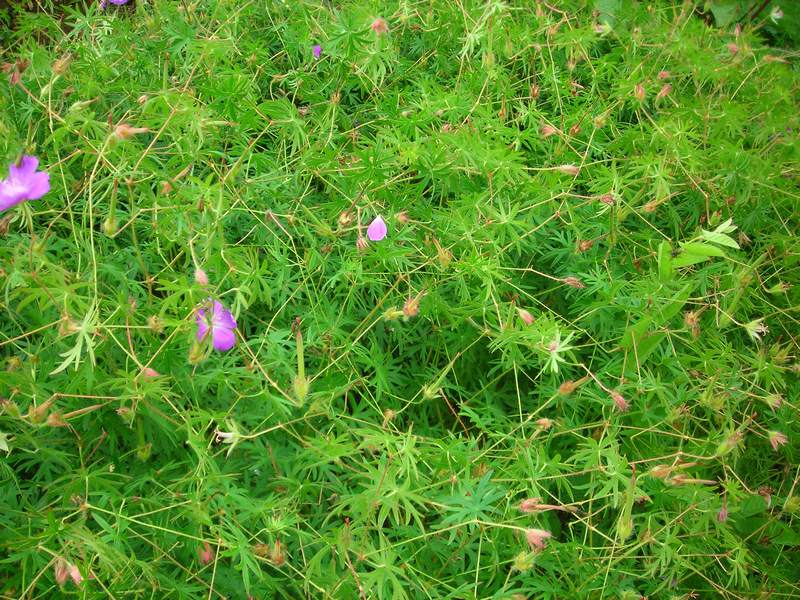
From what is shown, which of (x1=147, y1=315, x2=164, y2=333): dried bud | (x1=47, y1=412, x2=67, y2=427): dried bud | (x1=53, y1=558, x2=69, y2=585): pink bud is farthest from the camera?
(x1=147, y1=315, x2=164, y2=333): dried bud

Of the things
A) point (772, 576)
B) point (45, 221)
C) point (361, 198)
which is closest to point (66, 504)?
point (45, 221)

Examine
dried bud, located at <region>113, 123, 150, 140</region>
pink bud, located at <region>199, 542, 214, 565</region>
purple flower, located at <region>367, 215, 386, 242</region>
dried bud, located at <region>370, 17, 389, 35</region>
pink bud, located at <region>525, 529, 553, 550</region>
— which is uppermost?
dried bud, located at <region>370, 17, 389, 35</region>

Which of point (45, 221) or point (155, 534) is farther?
point (45, 221)

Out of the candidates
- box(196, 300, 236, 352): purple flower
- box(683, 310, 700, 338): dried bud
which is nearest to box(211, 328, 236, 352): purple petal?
box(196, 300, 236, 352): purple flower

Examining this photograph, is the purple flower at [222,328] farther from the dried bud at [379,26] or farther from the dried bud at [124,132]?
the dried bud at [379,26]

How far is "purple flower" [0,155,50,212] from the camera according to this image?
130 centimetres

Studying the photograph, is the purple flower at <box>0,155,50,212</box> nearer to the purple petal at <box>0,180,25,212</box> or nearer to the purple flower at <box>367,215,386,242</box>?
the purple petal at <box>0,180,25,212</box>

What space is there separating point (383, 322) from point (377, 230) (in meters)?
0.22

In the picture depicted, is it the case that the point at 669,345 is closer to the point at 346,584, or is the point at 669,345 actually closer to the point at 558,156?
the point at 558,156

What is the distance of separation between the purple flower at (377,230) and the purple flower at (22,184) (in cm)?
63

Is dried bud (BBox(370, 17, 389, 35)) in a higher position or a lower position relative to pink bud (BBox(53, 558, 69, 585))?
higher

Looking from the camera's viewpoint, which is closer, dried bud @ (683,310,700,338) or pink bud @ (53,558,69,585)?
pink bud @ (53,558,69,585)

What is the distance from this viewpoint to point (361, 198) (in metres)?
1.74

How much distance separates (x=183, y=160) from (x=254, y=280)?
403 mm
